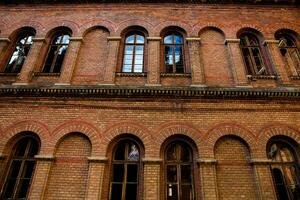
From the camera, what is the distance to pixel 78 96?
293 inches

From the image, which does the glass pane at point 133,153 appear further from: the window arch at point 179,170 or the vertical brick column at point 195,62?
the vertical brick column at point 195,62

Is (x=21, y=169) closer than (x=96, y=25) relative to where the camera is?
Yes

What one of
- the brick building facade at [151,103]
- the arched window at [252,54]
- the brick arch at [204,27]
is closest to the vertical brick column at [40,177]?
the brick building facade at [151,103]

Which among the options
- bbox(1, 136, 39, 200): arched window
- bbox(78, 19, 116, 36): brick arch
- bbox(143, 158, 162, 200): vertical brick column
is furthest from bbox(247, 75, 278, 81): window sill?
bbox(1, 136, 39, 200): arched window

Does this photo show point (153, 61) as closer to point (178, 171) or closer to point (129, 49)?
point (129, 49)

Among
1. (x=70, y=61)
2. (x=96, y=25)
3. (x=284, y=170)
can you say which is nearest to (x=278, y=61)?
(x=284, y=170)

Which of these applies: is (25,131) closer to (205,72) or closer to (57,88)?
(57,88)

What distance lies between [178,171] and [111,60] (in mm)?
4401

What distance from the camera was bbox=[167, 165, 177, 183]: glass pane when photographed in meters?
6.60

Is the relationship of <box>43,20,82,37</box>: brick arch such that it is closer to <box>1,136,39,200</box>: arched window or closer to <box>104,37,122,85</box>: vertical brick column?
<box>104,37,122,85</box>: vertical brick column

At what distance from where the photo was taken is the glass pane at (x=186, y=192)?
6371 mm

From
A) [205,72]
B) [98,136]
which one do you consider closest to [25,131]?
[98,136]

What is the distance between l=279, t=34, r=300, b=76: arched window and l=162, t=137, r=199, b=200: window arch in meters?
5.09

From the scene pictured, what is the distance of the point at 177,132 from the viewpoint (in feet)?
Answer: 22.6
